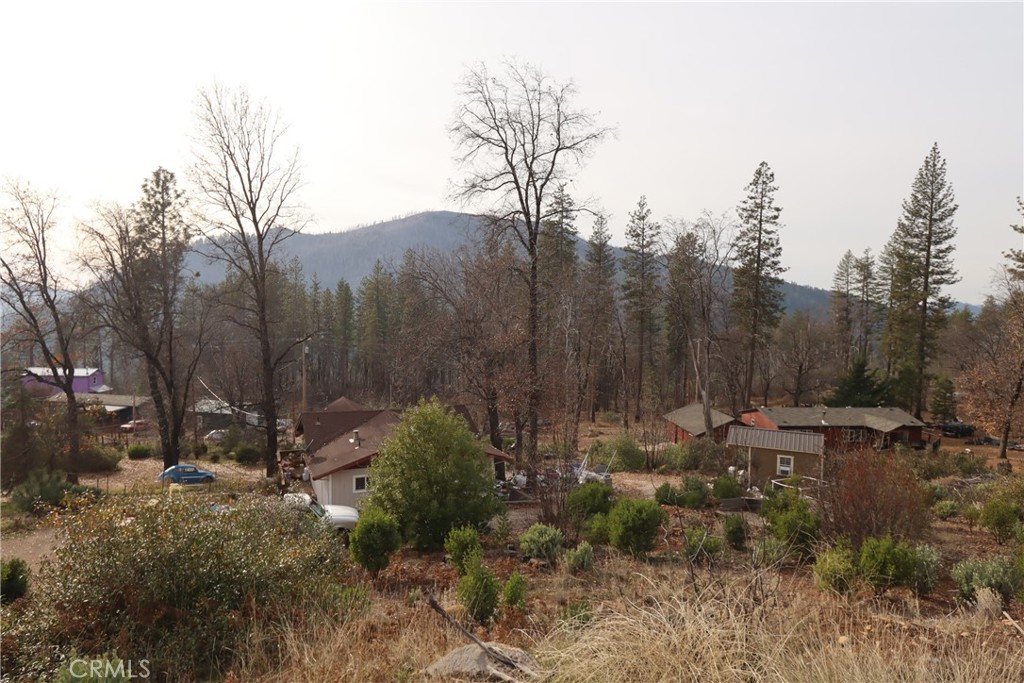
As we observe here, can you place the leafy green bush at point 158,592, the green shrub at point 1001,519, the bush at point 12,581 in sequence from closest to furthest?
the leafy green bush at point 158,592
the bush at point 12,581
the green shrub at point 1001,519

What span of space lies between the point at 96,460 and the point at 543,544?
23.1 meters

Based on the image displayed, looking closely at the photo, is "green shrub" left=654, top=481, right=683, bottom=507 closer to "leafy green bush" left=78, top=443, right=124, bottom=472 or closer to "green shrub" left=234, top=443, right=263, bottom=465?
"green shrub" left=234, top=443, right=263, bottom=465

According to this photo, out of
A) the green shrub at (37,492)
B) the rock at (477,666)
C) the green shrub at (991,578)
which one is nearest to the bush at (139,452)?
the green shrub at (37,492)

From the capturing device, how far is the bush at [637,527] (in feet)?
43.4

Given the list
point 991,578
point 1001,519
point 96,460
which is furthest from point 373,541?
point 96,460

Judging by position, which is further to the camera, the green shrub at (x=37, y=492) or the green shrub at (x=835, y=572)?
the green shrub at (x=37, y=492)

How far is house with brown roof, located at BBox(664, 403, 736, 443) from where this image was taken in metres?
33.8

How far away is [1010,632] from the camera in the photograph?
7844 mm

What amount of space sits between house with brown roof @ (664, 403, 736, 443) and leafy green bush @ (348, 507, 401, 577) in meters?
22.8

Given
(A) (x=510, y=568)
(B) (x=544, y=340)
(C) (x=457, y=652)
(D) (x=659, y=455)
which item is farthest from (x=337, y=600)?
(D) (x=659, y=455)

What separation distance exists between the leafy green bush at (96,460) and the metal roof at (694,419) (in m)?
27.5

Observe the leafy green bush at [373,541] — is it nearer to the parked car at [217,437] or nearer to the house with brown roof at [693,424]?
the house with brown roof at [693,424]

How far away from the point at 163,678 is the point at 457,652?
3322 millimetres

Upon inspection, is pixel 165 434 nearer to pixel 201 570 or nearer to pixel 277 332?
pixel 201 570
